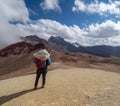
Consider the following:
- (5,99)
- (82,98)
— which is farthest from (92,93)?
(5,99)

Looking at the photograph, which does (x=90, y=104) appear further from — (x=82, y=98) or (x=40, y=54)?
(x=40, y=54)

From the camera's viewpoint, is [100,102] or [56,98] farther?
[56,98]

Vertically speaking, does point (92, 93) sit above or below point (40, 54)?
below

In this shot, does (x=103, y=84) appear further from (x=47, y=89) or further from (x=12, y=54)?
(x=12, y=54)

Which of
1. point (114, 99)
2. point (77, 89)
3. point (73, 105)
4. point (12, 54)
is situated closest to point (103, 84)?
point (77, 89)

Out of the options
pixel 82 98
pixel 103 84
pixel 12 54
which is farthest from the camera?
pixel 12 54

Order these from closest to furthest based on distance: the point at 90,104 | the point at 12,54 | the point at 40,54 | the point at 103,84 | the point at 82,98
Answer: the point at 90,104
the point at 82,98
the point at 40,54
the point at 103,84
the point at 12,54

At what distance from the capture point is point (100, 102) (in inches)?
383

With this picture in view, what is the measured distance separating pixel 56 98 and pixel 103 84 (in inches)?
148

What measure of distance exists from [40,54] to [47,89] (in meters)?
1.97

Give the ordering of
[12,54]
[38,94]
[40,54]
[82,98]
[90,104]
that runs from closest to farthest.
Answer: [90,104], [82,98], [38,94], [40,54], [12,54]

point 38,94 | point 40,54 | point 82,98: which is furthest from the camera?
point 40,54

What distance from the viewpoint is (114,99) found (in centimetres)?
1003

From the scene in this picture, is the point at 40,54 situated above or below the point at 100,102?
above
